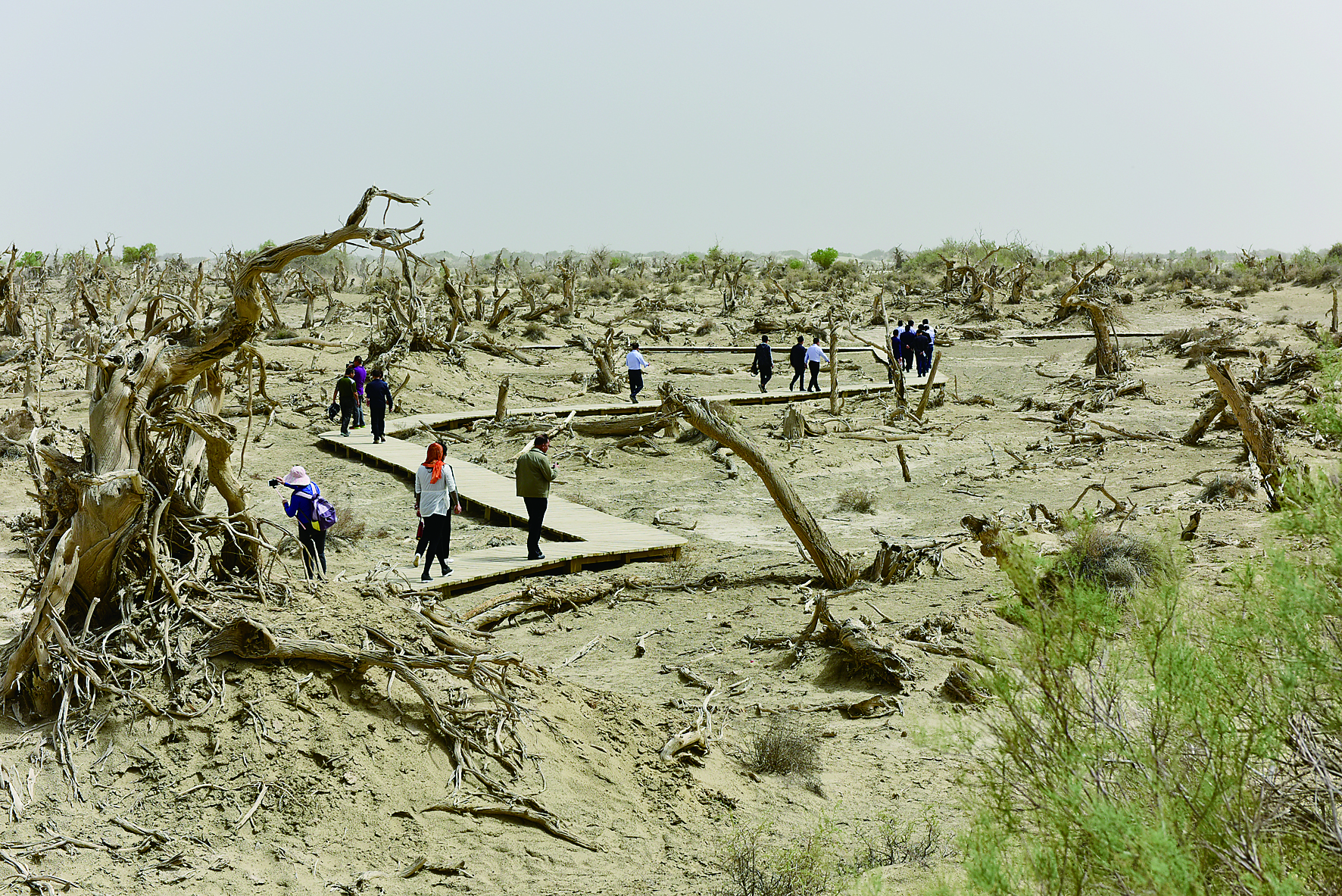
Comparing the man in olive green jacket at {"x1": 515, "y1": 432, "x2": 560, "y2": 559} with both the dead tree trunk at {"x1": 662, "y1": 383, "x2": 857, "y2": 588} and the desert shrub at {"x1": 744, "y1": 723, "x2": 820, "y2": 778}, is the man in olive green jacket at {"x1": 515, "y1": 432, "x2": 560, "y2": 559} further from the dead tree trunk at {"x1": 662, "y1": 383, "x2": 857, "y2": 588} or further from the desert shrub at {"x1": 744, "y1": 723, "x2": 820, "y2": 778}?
the desert shrub at {"x1": 744, "y1": 723, "x2": 820, "y2": 778}

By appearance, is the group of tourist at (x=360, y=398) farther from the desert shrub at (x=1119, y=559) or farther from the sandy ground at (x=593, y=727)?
the desert shrub at (x=1119, y=559)

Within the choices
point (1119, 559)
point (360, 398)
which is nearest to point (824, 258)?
point (360, 398)

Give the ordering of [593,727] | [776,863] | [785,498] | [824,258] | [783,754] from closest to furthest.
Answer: [776,863] → [783,754] → [593,727] → [785,498] → [824,258]

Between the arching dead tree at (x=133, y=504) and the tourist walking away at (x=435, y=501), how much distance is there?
3146 millimetres

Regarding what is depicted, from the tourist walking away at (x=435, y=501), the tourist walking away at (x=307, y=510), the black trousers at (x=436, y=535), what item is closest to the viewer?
the tourist walking away at (x=307, y=510)

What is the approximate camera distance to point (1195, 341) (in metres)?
28.3

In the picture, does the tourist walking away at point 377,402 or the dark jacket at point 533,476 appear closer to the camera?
the dark jacket at point 533,476

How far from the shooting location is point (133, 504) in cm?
637

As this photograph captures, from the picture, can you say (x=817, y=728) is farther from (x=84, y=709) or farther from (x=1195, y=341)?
(x=1195, y=341)

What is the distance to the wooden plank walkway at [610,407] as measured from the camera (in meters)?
21.0

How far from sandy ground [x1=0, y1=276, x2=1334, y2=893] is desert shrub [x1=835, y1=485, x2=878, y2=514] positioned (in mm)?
152

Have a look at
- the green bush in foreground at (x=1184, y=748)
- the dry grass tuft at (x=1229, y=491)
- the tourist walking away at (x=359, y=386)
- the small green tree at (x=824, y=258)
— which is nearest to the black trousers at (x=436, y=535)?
the green bush in foreground at (x=1184, y=748)

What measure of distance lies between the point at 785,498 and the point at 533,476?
2.65m

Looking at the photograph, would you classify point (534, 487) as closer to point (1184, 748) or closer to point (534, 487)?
point (534, 487)
